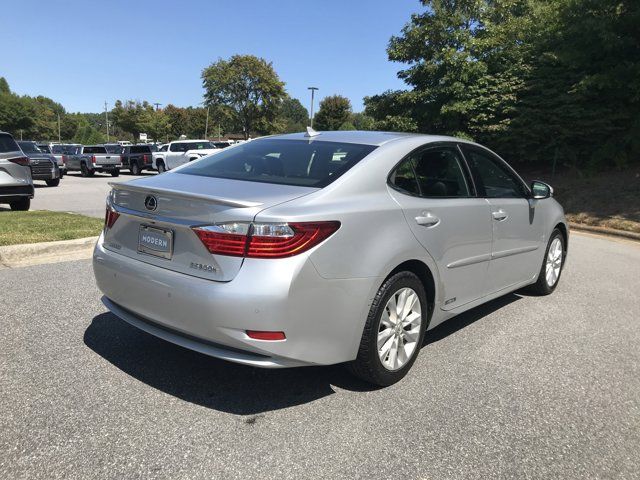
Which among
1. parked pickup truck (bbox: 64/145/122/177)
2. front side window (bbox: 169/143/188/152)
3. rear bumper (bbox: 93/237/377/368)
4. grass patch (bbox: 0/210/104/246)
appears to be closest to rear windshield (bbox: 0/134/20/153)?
grass patch (bbox: 0/210/104/246)

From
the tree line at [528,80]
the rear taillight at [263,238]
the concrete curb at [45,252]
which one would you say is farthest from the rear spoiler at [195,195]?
the tree line at [528,80]

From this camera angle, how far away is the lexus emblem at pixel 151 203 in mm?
3138

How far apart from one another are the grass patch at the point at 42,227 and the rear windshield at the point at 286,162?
12.6 feet

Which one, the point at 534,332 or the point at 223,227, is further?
the point at 534,332

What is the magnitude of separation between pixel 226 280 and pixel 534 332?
3017 millimetres

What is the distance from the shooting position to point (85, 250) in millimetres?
6836

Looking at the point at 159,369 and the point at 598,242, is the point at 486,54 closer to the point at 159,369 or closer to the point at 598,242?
the point at 598,242

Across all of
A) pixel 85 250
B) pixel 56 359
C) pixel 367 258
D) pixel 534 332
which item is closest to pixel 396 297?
pixel 367 258

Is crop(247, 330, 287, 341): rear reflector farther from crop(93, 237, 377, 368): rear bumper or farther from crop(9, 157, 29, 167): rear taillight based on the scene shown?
crop(9, 157, 29, 167): rear taillight

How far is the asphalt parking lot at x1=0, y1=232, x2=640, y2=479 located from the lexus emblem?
1.09 m

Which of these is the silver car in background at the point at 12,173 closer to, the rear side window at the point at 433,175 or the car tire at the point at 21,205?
the car tire at the point at 21,205

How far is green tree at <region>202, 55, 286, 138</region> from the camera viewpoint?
50625 mm

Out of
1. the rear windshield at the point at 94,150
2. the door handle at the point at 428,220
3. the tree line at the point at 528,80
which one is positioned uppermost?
the tree line at the point at 528,80

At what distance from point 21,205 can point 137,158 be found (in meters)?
19.8
